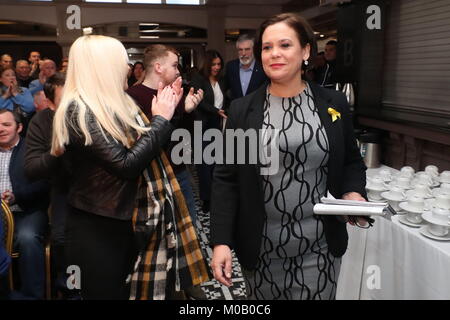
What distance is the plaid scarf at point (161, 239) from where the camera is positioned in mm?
1556

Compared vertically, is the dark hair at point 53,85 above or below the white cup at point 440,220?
above

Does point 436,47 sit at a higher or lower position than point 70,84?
higher

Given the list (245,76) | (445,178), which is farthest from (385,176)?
(245,76)

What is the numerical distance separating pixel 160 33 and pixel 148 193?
37.5ft

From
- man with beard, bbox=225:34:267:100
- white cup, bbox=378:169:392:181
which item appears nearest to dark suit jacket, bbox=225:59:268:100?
man with beard, bbox=225:34:267:100

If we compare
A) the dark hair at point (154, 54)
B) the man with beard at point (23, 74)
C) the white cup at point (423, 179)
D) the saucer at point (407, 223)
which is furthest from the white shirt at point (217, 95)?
the man with beard at point (23, 74)

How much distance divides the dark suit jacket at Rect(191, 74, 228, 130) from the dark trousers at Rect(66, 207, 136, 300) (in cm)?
288

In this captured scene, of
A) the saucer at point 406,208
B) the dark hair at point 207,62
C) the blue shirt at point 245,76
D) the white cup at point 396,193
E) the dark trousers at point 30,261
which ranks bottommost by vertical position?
the dark trousers at point 30,261

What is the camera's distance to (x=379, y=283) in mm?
2031

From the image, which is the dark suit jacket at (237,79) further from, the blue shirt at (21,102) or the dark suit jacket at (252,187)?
the dark suit jacket at (252,187)

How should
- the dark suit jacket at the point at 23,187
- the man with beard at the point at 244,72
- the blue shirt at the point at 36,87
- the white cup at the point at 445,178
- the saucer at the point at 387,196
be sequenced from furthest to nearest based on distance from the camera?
the blue shirt at the point at 36,87, the man with beard at the point at 244,72, the dark suit jacket at the point at 23,187, the white cup at the point at 445,178, the saucer at the point at 387,196
